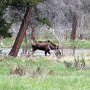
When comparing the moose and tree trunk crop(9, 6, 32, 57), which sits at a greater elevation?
tree trunk crop(9, 6, 32, 57)

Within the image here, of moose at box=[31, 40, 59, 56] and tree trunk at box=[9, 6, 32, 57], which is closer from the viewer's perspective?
tree trunk at box=[9, 6, 32, 57]

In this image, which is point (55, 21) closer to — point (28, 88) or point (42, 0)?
point (42, 0)

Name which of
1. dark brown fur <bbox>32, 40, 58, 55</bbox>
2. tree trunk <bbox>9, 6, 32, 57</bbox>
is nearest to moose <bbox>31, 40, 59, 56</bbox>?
dark brown fur <bbox>32, 40, 58, 55</bbox>

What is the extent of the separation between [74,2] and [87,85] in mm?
14203

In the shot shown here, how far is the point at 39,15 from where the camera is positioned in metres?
27.7

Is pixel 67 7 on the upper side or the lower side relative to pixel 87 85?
lower

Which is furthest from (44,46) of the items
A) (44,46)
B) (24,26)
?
(24,26)

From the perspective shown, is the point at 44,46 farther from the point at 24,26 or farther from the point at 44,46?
the point at 24,26

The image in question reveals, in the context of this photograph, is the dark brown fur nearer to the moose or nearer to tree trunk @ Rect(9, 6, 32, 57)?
the moose

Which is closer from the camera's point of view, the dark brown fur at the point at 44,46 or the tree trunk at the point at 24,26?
the tree trunk at the point at 24,26

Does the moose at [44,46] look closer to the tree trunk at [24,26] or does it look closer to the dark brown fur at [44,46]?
the dark brown fur at [44,46]

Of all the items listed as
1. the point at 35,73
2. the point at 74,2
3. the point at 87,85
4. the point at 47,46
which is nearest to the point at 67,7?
the point at 74,2

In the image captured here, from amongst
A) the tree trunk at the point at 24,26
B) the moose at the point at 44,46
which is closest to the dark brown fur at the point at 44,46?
the moose at the point at 44,46

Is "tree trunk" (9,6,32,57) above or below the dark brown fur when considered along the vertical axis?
above
